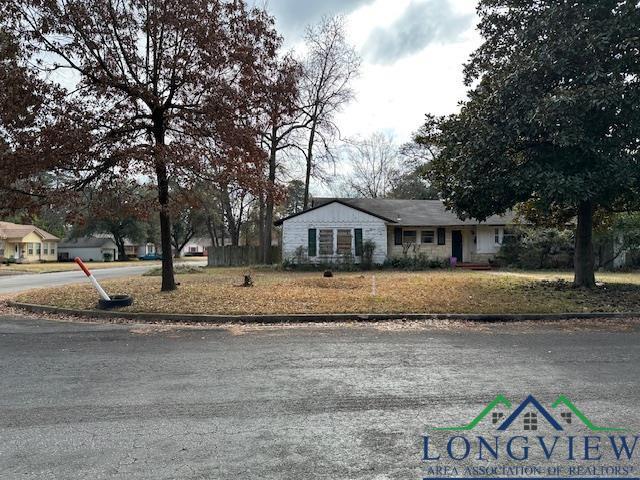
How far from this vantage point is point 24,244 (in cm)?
5525

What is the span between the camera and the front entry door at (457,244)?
27.5 m

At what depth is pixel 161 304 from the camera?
11047 mm

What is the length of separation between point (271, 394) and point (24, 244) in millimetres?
61596

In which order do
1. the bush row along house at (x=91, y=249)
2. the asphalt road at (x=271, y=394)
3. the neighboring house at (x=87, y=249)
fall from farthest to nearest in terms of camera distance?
1. the neighboring house at (x=87, y=249)
2. the bush row along house at (x=91, y=249)
3. the asphalt road at (x=271, y=394)

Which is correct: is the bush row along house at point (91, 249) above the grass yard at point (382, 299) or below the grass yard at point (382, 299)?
above

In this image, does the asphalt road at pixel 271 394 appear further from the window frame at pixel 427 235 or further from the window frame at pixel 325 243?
the window frame at pixel 427 235

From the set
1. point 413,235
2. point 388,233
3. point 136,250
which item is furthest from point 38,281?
point 136,250

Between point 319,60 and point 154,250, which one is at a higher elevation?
point 319,60

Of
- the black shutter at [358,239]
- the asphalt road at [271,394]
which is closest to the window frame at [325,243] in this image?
the black shutter at [358,239]

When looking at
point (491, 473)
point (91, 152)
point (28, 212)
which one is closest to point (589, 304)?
point (491, 473)

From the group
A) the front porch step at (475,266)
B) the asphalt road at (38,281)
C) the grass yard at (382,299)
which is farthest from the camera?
the front porch step at (475,266)

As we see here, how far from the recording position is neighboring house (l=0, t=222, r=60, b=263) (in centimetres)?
5291

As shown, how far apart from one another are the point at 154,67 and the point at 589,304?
41.8ft

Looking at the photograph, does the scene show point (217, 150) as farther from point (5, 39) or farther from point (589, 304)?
point (589, 304)
